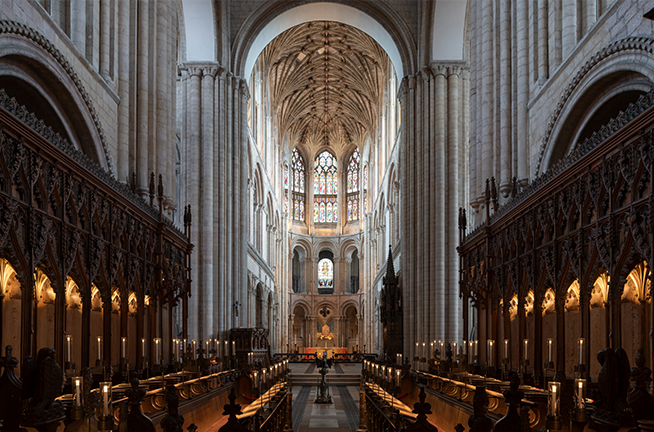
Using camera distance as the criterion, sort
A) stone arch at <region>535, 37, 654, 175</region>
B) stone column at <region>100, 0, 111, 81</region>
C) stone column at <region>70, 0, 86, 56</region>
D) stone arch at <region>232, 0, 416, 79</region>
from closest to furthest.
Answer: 1. stone arch at <region>535, 37, 654, 175</region>
2. stone column at <region>70, 0, 86, 56</region>
3. stone column at <region>100, 0, 111, 81</region>
4. stone arch at <region>232, 0, 416, 79</region>

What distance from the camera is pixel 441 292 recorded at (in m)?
24.4

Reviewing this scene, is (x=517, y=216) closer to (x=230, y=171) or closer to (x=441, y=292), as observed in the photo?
(x=441, y=292)

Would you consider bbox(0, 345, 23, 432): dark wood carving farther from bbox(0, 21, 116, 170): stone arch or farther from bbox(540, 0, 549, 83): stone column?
bbox(540, 0, 549, 83): stone column

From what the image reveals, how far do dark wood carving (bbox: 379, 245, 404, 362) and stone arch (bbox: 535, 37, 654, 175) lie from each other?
55.7 feet

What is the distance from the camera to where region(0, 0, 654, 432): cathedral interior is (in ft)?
24.7

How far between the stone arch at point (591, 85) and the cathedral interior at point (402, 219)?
0.05 m

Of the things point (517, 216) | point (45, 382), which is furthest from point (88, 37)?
point (45, 382)

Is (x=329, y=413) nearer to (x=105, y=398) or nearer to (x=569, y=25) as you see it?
(x=569, y=25)

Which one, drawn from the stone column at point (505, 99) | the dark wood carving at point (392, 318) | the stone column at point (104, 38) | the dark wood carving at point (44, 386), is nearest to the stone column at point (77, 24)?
the stone column at point (104, 38)

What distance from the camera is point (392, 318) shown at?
29797 millimetres

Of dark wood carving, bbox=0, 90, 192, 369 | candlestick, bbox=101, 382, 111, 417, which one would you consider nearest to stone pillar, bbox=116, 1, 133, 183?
dark wood carving, bbox=0, 90, 192, 369

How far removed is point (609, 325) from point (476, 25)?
11.7 metres

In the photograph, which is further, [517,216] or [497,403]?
[517,216]

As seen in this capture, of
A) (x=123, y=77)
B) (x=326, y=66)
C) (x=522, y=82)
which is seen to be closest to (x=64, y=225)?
(x=123, y=77)
